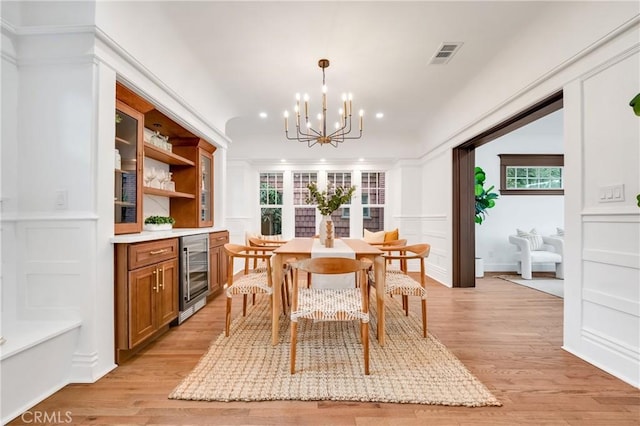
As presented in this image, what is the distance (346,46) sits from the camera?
3.04 meters

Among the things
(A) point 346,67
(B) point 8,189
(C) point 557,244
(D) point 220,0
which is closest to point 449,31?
(A) point 346,67

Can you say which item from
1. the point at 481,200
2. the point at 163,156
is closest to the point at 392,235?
the point at 481,200

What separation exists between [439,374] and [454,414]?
398 millimetres

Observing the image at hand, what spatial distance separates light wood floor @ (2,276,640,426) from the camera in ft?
5.51

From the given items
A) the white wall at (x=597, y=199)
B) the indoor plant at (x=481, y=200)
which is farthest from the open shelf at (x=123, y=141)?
the indoor plant at (x=481, y=200)

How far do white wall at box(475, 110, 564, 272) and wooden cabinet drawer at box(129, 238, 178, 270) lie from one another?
5570mm

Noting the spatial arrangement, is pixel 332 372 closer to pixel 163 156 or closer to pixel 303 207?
pixel 163 156

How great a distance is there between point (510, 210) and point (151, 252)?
6309 millimetres

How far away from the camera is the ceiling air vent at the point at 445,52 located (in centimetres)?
303

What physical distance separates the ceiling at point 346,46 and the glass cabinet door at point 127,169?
95 centimetres

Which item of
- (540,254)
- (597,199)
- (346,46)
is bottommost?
(540,254)

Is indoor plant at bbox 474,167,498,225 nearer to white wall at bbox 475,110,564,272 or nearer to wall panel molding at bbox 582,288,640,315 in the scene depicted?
white wall at bbox 475,110,564,272

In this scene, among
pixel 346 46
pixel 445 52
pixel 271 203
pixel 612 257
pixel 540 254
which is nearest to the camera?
pixel 612 257

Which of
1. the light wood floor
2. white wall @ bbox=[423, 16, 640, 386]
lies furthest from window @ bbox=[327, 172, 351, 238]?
white wall @ bbox=[423, 16, 640, 386]
